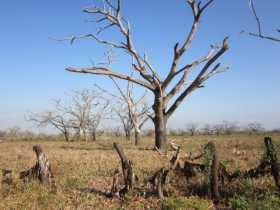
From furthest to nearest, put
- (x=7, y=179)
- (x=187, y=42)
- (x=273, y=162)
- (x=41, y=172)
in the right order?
(x=187, y=42)
(x=7, y=179)
(x=41, y=172)
(x=273, y=162)

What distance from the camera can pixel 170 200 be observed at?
24.7 ft

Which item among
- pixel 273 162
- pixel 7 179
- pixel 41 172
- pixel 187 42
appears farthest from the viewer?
pixel 187 42


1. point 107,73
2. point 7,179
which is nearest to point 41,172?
point 7,179

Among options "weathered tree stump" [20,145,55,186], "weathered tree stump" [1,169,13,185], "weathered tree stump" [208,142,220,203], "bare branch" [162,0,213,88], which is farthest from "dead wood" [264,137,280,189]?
"bare branch" [162,0,213,88]

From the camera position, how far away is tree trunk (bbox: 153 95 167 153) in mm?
18406

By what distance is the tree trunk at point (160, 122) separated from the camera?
18406 millimetres

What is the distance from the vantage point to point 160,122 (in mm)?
18656

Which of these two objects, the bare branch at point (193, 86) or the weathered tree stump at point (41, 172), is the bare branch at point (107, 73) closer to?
the bare branch at point (193, 86)

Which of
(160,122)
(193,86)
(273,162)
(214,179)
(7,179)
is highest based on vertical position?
(193,86)

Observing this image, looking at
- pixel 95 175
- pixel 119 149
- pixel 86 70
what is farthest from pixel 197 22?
pixel 119 149

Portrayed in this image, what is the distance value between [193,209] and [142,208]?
1000mm

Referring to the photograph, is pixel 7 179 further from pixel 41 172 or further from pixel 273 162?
pixel 273 162

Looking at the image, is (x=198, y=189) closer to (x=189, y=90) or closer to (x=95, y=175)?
(x=95, y=175)

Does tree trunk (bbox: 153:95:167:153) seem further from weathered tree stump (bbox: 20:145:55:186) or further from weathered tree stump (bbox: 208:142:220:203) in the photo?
weathered tree stump (bbox: 208:142:220:203)
